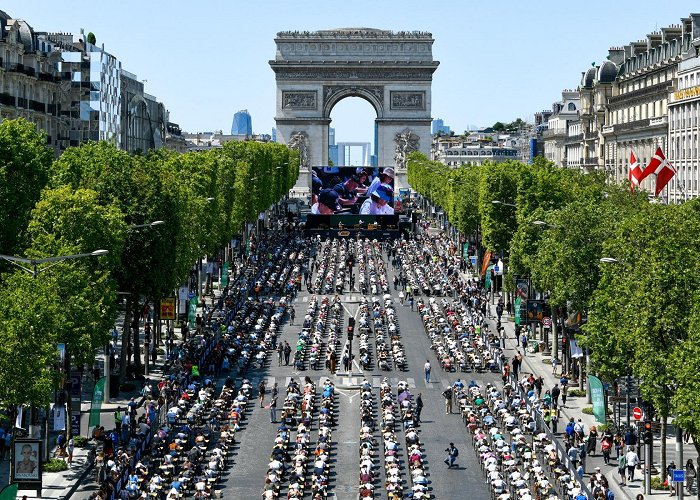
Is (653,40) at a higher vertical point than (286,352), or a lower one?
higher

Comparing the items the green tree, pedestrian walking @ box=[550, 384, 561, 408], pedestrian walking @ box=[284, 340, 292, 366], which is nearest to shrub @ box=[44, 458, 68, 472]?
the green tree

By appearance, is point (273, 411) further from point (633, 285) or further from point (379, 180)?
point (379, 180)

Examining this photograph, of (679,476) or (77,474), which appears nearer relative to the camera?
(679,476)

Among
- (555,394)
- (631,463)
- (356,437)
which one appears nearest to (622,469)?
(631,463)

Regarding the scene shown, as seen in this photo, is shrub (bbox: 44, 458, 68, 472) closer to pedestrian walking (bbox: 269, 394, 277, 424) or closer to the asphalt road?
the asphalt road

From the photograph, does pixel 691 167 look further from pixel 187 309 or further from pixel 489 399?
pixel 489 399

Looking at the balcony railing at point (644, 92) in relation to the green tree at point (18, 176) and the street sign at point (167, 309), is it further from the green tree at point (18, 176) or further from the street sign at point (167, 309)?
the green tree at point (18, 176)

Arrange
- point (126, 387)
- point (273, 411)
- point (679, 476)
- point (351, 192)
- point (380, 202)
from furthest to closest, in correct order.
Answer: point (351, 192) < point (380, 202) < point (126, 387) < point (273, 411) < point (679, 476)

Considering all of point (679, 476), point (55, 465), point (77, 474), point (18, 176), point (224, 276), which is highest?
point (18, 176)
